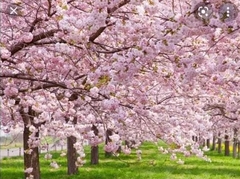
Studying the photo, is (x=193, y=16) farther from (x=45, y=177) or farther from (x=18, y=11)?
(x=45, y=177)

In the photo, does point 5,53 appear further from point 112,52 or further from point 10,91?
point 112,52

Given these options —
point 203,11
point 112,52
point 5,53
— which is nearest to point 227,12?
point 203,11

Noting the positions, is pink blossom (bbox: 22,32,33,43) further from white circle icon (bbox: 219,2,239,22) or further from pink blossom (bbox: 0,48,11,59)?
white circle icon (bbox: 219,2,239,22)

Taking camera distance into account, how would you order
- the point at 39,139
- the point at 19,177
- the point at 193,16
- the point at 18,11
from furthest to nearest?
the point at 19,177
the point at 39,139
the point at 18,11
the point at 193,16

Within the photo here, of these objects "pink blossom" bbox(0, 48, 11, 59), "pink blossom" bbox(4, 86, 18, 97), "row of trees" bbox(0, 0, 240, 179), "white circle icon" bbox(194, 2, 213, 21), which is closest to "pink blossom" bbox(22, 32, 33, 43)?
"row of trees" bbox(0, 0, 240, 179)

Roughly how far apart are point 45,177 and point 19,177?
945 millimetres

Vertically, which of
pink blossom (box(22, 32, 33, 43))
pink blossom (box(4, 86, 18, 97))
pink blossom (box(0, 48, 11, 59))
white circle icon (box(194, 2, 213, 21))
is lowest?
pink blossom (box(4, 86, 18, 97))

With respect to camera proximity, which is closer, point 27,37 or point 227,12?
point 227,12

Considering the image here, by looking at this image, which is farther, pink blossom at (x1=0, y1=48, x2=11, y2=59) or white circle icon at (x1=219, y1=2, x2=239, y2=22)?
pink blossom at (x1=0, y1=48, x2=11, y2=59)

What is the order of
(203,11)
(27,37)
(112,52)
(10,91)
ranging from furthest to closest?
1. (10,91)
2. (27,37)
3. (112,52)
4. (203,11)

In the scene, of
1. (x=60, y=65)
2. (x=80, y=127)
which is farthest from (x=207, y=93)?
(x=60, y=65)

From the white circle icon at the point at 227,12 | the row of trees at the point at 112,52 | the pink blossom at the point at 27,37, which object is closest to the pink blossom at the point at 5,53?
the row of trees at the point at 112,52

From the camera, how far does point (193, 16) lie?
19.2ft

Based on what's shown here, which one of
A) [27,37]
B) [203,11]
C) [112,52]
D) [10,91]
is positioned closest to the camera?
[203,11]
